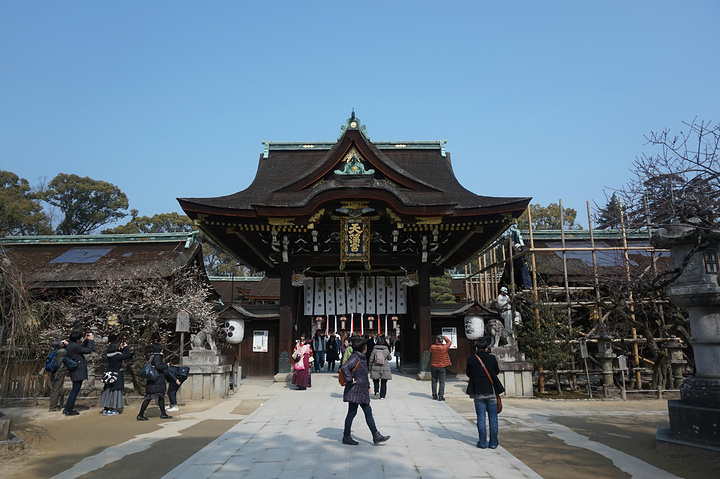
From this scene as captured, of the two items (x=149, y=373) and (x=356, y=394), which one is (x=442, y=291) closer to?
(x=149, y=373)

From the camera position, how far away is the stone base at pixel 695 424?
19.0ft

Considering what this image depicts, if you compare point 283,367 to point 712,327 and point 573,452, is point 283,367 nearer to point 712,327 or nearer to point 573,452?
point 573,452

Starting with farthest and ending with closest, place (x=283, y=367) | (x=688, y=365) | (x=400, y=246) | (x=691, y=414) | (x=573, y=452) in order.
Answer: (x=400, y=246) → (x=283, y=367) → (x=688, y=365) → (x=573, y=452) → (x=691, y=414)

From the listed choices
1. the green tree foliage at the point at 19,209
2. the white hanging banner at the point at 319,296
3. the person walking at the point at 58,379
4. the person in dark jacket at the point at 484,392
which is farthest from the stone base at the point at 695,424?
the green tree foliage at the point at 19,209

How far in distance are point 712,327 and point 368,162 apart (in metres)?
11.2

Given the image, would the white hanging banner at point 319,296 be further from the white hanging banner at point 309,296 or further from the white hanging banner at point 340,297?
the white hanging banner at point 340,297

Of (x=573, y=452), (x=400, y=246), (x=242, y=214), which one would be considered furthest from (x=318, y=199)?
(x=573, y=452)

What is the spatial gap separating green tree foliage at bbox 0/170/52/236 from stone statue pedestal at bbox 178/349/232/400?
23.5 meters

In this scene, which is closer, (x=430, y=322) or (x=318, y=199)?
(x=318, y=199)

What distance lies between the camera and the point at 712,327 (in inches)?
249

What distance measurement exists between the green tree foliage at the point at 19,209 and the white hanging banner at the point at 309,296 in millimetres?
22029

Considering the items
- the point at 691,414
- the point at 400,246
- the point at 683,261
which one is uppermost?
the point at 400,246

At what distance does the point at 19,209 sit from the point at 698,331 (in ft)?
125

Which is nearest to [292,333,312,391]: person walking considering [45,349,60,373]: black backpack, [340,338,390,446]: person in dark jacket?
[45,349,60,373]: black backpack
